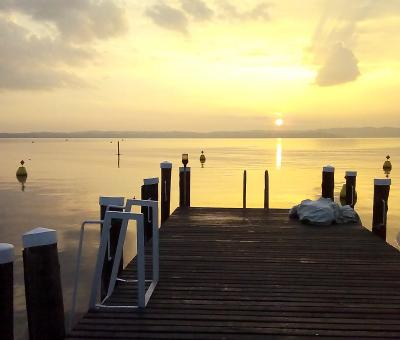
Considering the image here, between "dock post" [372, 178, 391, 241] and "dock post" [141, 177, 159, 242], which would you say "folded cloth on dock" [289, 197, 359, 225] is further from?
"dock post" [141, 177, 159, 242]

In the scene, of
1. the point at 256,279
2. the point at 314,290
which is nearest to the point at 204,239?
the point at 256,279

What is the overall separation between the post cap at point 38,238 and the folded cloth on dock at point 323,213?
813 centimetres

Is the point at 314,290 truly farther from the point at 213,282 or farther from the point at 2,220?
the point at 2,220

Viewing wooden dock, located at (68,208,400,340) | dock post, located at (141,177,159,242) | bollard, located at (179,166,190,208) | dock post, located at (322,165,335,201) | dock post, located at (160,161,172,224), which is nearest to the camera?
wooden dock, located at (68,208,400,340)

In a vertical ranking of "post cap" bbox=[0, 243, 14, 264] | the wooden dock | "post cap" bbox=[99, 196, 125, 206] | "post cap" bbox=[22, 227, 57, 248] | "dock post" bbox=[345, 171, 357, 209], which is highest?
"post cap" bbox=[99, 196, 125, 206]

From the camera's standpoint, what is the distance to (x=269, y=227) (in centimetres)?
1144

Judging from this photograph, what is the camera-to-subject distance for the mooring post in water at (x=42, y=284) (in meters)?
4.69

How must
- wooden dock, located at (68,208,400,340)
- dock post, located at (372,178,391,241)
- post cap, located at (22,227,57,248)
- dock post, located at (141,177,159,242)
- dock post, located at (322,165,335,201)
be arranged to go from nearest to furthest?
post cap, located at (22,227,57,248) < wooden dock, located at (68,208,400,340) < dock post, located at (141,177,159,242) < dock post, located at (372,178,391,241) < dock post, located at (322,165,335,201)

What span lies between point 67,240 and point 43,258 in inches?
553

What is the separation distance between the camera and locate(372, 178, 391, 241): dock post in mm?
11343

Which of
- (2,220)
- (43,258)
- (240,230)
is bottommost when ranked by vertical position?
(2,220)

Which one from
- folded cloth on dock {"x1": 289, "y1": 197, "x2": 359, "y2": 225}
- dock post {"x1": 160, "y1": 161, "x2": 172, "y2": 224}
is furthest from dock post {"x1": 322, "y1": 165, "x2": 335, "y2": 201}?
dock post {"x1": 160, "y1": 161, "x2": 172, "y2": 224}

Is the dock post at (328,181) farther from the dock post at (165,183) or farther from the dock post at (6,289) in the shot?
the dock post at (6,289)

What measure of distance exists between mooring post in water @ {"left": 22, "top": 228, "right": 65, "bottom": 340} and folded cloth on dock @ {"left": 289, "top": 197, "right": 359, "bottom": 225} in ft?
26.4
